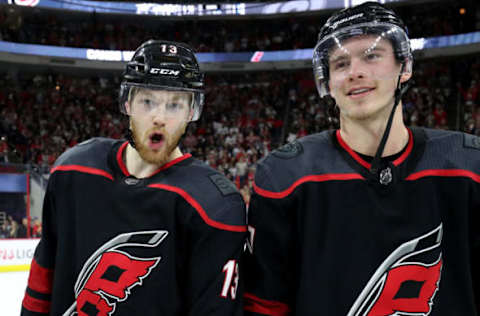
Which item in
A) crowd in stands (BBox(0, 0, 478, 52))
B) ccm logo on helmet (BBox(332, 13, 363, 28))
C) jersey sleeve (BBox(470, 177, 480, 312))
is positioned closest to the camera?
jersey sleeve (BBox(470, 177, 480, 312))

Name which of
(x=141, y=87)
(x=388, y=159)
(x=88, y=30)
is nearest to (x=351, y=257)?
(x=388, y=159)

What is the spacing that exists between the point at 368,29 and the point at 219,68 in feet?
42.1

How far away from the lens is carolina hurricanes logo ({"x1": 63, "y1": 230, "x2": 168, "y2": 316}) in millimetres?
1510

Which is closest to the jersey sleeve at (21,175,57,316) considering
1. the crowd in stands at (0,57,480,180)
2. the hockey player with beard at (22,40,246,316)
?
the hockey player with beard at (22,40,246,316)

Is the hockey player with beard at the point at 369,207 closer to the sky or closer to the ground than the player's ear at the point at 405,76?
closer to the ground

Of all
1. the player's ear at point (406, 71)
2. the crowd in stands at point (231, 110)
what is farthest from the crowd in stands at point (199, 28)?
the player's ear at point (406, 71)

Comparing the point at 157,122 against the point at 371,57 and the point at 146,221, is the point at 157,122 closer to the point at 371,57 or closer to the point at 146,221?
the point at 146,221

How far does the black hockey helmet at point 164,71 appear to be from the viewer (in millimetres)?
1582

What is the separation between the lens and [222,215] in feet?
4.98

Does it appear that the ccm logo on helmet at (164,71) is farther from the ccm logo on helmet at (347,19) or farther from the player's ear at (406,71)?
the player's ear at (406,71)

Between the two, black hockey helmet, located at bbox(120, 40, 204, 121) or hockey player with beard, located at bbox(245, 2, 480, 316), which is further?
black hockey helmet, located at bbox(120, 40, 204, 121)

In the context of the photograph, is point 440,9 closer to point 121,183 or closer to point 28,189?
point 28,189

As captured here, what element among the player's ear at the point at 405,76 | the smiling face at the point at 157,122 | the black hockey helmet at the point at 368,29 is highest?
the black hockey helmet at the point at 368,29

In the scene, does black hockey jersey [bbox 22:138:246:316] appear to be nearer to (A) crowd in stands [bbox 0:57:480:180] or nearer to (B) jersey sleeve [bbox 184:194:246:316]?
(B) jersey sleeve [bbox 184:194:246:316]
